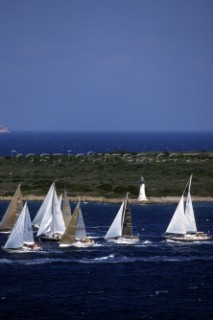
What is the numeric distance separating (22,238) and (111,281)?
47.5 ft

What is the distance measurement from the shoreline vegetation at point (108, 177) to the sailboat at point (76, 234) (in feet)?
131

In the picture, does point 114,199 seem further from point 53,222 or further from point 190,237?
point 53,222

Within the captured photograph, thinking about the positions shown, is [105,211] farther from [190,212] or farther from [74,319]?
[74,319]

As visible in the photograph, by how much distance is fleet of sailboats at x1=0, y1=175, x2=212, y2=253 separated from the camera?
297 feet

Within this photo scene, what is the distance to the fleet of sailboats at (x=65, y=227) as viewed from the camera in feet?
297

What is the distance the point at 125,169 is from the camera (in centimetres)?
17725

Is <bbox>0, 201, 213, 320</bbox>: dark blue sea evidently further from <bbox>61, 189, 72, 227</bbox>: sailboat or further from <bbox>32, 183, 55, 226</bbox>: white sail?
<bbox>32, 183, 55, 226</bbox>: white sail

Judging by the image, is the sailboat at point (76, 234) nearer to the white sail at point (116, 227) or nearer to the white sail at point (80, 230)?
the white sail at point (80, 230)

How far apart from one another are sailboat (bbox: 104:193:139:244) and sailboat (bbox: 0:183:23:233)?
1125 cm

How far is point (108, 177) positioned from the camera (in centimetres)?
16350

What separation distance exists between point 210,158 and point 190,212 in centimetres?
9648

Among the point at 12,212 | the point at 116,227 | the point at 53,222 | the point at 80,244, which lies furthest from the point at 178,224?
the point at 12,212

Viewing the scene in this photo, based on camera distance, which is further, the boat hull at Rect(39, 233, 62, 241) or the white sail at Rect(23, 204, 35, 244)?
the boat hull at Rect(39, 233, 62, 241)

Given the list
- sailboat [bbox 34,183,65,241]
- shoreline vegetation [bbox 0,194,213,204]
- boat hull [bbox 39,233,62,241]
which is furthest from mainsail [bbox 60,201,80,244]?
shoreline vegetation [bbox 0,194,213,204]
